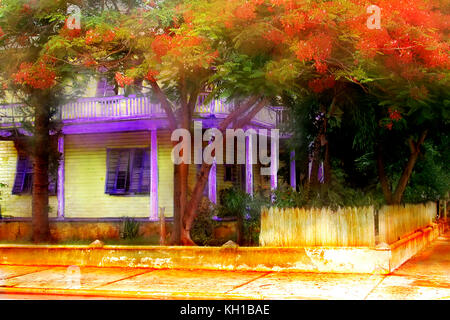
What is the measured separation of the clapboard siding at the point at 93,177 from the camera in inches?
805

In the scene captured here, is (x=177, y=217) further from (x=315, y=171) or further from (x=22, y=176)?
(x=22, y=176)

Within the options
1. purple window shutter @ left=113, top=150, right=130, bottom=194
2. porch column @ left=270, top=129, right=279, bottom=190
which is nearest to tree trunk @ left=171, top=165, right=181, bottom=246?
purple window shutter @ left=113, top=150, right=130, bottom=194

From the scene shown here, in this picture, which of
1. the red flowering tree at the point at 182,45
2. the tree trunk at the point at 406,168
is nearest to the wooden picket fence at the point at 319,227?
the red flowering tree at the point at 182,45

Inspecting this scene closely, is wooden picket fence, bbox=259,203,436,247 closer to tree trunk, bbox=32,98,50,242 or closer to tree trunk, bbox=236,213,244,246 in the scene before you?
tree trunk, bbox=236,213,244,246

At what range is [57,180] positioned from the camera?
69.4 ft

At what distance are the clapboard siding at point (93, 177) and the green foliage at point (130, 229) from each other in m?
1.18

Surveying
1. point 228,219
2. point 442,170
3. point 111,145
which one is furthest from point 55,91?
point 442,170

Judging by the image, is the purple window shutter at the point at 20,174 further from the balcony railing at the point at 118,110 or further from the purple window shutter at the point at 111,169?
the purple window shutter at the point at 111,169

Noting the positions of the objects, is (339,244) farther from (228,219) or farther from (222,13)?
(228,219)

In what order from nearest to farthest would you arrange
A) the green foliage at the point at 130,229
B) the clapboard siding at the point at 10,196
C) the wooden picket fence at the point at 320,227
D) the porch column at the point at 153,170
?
the wooden picket fence at the point at 320,227 < the green foliage at the point at 130,229 < the porch column at the point at 153,170 < the clapboard siding at the point at 10,196

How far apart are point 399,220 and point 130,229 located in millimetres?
8745

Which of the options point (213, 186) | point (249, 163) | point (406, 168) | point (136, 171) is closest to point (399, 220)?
point (406, 168)

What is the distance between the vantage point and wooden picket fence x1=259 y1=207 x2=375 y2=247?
1143 cm
